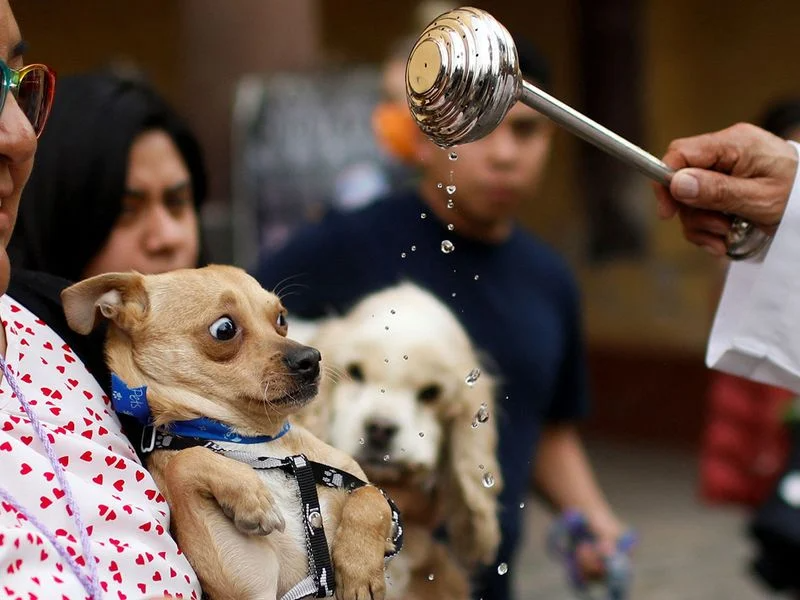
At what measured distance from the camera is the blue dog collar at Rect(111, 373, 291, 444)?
1.67m

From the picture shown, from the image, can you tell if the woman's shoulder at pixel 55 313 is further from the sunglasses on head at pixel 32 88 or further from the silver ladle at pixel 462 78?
the silver ladle at pixel 462 78

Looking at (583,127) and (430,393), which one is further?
(430,393)

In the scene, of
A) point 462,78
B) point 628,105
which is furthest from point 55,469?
point 628,105

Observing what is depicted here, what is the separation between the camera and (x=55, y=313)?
1.92 metres

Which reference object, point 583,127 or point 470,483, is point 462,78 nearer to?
point 583,127

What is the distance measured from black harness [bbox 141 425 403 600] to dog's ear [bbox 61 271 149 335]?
0.54 ft

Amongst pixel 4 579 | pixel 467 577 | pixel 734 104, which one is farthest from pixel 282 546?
pixel 734 104

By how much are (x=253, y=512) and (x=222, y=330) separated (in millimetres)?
256

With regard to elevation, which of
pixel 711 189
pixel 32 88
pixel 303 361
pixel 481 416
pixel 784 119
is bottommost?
pixel 481 416

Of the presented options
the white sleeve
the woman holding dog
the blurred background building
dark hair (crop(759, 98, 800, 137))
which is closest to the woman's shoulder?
the woman holding dog

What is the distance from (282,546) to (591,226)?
923 cm

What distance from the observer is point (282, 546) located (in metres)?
1.64

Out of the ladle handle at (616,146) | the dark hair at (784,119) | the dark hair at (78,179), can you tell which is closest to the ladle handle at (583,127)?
the ladle handle at (616,146)

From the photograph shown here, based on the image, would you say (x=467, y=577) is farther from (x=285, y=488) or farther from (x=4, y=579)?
(x=4, y=579)
